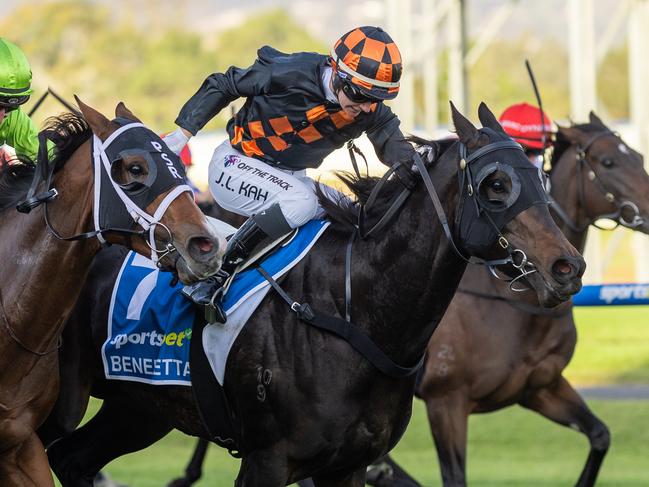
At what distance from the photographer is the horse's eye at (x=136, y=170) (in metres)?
4.36

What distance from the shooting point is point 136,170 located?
436 cm

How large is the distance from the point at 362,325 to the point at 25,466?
Answer: 1375 mm

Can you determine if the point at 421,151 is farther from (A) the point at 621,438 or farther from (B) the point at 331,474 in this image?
(A) the point at 621,438

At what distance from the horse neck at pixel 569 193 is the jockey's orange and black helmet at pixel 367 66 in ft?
7.52

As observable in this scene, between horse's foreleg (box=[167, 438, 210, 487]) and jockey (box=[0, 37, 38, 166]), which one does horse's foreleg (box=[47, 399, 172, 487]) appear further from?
horse's foreleg (box=[167, 438, 210, 487])

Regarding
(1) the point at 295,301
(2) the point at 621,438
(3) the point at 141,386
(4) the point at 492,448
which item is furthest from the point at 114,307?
(2) the point at 621,438

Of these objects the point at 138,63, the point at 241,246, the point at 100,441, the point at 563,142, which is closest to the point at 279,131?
the point at 241,246

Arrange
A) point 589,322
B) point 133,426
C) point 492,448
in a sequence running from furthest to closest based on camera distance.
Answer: point 589,322
point 492,448
point 133,426

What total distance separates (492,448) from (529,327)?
2771 mm

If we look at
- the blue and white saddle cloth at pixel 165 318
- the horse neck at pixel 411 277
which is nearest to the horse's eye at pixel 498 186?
the horse neck at pixel 411 277

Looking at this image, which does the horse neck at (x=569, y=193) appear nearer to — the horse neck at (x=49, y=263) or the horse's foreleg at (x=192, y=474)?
the horse's foreleg at (x=192, y=474)

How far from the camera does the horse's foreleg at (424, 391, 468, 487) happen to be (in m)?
6.47

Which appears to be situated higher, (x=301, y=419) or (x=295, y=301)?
(x=295, y=301)

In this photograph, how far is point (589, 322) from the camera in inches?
631
